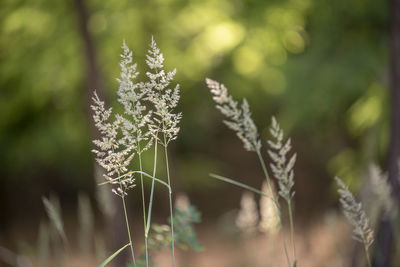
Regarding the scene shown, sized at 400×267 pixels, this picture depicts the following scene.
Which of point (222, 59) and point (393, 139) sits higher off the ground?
point (222, 59)

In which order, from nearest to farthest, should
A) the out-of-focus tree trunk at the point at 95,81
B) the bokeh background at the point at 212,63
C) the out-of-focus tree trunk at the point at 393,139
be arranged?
the out-of-focus tree trunk at the point at 393,139, the out-of-focus tree trunk at the point at 95,81, the bokeh background at the point at 212,63

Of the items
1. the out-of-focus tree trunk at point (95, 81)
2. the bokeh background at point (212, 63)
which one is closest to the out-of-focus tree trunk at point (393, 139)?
the bokeh background at point (212, 63)

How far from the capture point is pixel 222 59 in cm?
585

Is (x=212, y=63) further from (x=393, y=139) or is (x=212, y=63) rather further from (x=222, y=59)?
(x=393, y=139)

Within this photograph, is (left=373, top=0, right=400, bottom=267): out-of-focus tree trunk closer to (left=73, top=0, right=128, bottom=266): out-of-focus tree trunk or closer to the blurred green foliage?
the blurred green foliage

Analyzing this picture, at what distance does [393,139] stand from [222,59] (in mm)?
2923

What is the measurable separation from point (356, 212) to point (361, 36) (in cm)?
333

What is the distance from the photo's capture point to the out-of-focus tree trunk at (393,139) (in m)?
3.20

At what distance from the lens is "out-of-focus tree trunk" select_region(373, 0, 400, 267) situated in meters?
3.20

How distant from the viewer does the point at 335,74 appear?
4250 mm

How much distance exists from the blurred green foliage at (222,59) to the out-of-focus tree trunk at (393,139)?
2.61 feet

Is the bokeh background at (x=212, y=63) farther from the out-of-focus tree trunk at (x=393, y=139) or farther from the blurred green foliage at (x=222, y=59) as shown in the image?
the out-of-focus tree trunk at (x=393, y=139)

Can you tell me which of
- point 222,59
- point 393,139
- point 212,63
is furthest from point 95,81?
point 393,139

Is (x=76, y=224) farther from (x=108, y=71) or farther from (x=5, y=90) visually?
(x=108, y=71)
